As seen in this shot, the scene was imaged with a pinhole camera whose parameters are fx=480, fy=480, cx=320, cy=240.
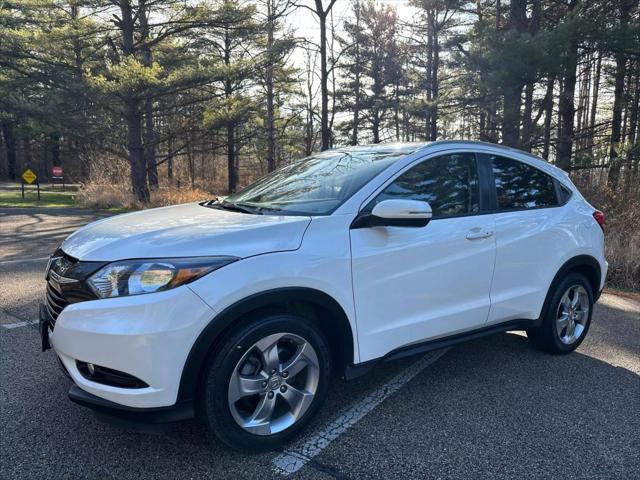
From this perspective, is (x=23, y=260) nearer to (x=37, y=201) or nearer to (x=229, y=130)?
(x=37, y=201)

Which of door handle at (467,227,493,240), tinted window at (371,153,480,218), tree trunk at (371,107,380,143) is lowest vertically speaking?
door handle at (467,227,493,240)

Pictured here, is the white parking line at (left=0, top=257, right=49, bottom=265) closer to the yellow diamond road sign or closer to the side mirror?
the side mirror

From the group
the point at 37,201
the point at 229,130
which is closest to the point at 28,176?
the point at 37,201

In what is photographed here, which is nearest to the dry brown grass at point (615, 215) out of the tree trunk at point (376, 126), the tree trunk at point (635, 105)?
the tree trunk at point (635, 105)

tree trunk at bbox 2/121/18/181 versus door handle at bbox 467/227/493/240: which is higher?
tree trunk at bbox 2/121/18/181

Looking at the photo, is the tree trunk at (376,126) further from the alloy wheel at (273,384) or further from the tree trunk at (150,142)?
the alloy wheel at (273,384)

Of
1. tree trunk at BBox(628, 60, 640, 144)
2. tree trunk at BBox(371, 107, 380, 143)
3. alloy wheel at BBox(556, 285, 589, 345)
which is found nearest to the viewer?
alloy wheel at BBox(556, 285, 589, 345)

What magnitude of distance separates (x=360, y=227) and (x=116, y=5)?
18417 millimetres

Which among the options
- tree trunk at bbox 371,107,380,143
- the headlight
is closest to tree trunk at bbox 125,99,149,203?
the headlight

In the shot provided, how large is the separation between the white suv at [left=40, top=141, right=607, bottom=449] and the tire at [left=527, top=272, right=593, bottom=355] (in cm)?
4

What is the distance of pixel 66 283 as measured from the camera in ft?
8.22

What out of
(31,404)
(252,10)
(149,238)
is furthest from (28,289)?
(252,10)

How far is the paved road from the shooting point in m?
2.54

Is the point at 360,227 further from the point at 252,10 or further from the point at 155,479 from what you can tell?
the point at 252,10
